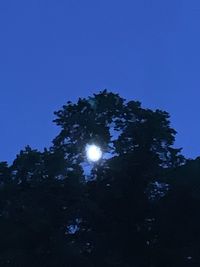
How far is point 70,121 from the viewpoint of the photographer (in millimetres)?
33438

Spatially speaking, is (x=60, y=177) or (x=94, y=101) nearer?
(x=60, y=177)

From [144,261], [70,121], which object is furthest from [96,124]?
[144,261]

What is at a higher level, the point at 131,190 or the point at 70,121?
the point at 70,121

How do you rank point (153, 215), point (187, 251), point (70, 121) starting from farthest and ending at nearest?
point (70, 121)
point (153, 215)
point (187, 251)

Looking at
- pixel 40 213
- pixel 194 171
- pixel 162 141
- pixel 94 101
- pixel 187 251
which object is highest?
pixel 94 101

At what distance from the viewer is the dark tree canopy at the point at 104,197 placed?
29259mm

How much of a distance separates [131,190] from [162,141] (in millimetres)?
3254

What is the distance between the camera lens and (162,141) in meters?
32.9

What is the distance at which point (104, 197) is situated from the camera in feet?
104

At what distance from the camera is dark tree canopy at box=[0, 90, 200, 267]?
29.3 metres

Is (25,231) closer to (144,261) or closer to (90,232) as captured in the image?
(90,232)

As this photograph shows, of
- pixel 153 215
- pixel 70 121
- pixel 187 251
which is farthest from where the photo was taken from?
pixel 70 121

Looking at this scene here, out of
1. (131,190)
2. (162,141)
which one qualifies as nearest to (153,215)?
(131,190)

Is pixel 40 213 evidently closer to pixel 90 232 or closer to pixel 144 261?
pixel 90 232
